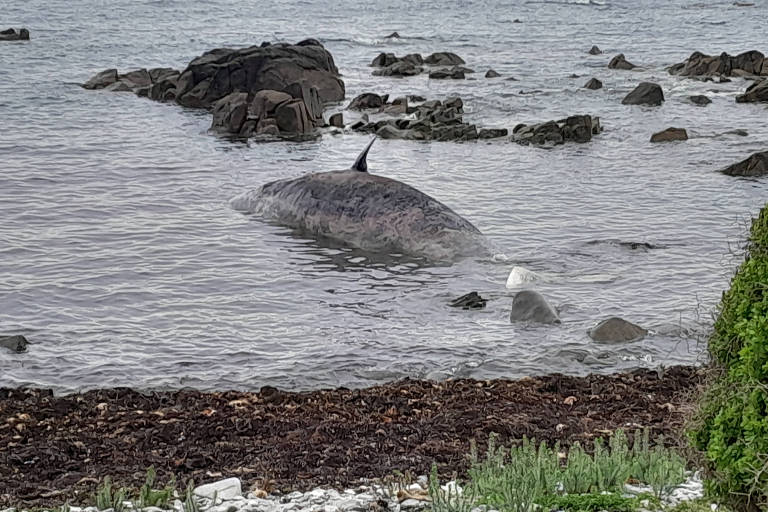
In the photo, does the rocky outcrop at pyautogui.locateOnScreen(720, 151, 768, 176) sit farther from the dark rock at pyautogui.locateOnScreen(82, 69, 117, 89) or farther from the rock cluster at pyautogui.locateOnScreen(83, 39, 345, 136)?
the dark rock at pyautogui.locateOnScreen(82, 69, 117, 89)

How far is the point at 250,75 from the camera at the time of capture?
1144 inches

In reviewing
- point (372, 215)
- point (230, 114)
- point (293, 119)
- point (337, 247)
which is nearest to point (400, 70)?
point (293, 119)

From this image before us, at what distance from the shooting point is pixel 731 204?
17.5 m

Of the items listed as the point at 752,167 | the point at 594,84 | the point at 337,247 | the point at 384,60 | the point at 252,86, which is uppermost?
the point at 752,167

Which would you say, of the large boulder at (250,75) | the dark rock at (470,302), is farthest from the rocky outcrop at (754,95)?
the dark rock at (470,302)

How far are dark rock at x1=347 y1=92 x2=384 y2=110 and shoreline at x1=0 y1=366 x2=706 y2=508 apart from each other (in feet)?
63.3

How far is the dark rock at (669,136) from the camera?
77.2 ft

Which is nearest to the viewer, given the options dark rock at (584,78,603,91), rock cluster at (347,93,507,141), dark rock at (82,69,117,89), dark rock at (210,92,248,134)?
rock cluster at (347,93,507,141)

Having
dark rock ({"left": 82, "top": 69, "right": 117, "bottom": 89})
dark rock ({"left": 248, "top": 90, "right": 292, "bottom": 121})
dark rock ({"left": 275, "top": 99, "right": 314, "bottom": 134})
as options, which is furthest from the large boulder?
dark rock ({"left": 275, "top": 99, "right": 314, "bottom": 134})

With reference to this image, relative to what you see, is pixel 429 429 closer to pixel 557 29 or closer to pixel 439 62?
pixel 439 62

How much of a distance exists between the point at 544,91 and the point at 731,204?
46.5ft

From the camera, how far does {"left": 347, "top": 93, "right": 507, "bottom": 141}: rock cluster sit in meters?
24.0

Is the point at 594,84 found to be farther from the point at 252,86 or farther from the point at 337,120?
the point at 252,86

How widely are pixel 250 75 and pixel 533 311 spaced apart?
62.3 feet
